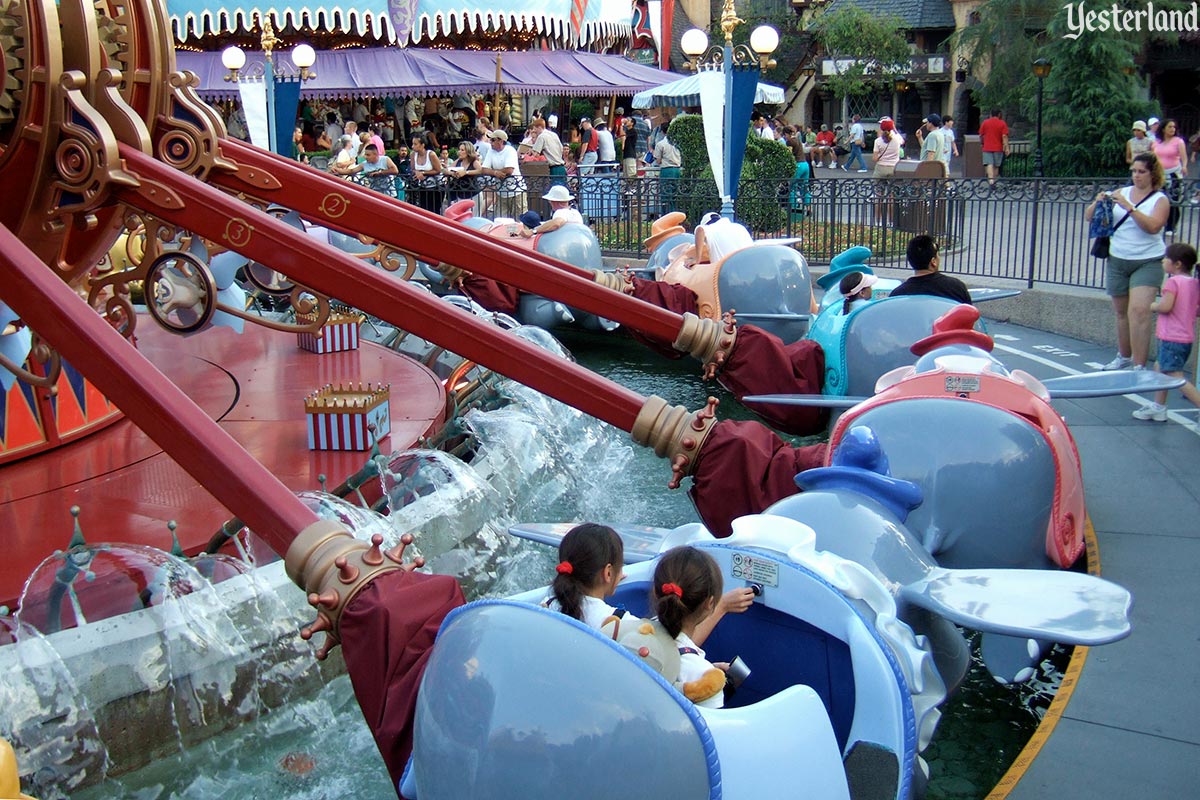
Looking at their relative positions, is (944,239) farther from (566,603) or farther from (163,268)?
(566,603)

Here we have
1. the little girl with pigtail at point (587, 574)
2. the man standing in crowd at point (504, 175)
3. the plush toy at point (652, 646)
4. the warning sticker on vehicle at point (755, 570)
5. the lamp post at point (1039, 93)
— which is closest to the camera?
the plush toy at point (652, 646)

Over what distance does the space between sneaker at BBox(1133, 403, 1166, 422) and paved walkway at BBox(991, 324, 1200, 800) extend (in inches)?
2.7

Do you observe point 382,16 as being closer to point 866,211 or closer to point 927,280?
point 866,211

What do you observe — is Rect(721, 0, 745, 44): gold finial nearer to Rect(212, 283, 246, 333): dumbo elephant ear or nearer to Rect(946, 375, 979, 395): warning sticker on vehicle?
Rect(212, 283, 246, 333): dumbo elephant ear

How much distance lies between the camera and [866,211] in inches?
602

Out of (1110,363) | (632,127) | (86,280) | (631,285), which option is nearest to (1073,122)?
(632,127)

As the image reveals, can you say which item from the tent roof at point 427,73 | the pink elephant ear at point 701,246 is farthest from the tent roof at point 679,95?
the pink elephant ear at point 701,246

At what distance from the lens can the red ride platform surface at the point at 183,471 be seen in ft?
16.6

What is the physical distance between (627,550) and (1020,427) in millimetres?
1841

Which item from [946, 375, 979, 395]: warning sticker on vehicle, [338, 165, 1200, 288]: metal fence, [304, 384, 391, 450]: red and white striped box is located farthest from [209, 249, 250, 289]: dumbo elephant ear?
[338, 165, 1200, 288]: metal fence

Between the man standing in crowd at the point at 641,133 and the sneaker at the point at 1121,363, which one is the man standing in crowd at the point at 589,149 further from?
the sneaker at the point at 1121,363

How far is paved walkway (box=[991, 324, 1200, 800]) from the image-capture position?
3.85 meters

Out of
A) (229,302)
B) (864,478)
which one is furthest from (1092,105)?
(864,478)

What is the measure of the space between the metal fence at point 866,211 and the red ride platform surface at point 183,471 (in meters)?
7.32
